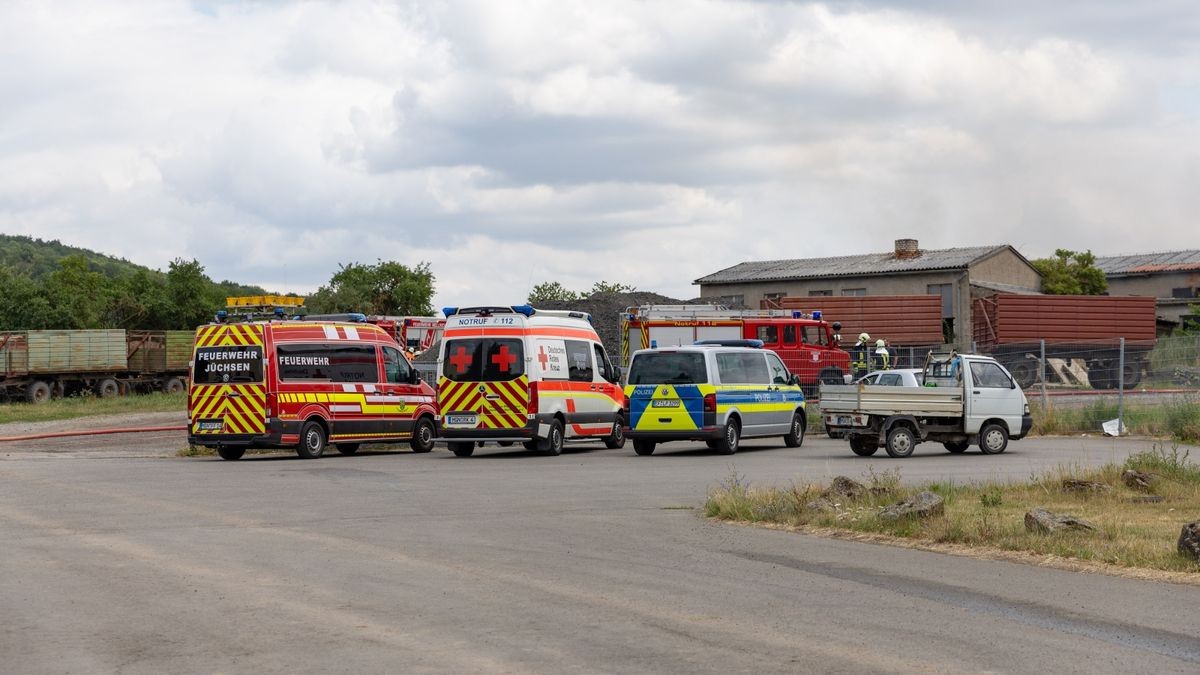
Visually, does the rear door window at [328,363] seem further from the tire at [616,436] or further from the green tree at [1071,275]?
the green tree at [1071,275]

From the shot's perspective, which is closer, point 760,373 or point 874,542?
point 874,542

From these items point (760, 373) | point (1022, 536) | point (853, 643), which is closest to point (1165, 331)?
point (760, 373)

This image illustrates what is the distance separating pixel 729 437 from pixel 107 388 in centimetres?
3315

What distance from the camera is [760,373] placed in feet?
87.0

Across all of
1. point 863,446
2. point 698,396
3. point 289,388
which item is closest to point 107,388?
point 289,388

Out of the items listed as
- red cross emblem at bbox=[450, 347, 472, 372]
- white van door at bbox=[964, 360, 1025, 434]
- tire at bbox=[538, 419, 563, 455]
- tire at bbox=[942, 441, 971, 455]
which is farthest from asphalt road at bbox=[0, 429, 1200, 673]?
tire at bbox=[942, 441, 971, 455]

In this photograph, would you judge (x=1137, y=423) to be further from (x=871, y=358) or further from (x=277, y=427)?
(x=277, y=427)

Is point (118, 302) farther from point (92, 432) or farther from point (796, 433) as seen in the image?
point (796, 433)

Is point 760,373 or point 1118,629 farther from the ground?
point 760,373

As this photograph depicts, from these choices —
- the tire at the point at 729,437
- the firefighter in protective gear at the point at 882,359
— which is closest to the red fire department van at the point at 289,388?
the tire at the point at 729,437

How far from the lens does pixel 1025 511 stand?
14422 mm

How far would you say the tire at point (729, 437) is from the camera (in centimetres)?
2539

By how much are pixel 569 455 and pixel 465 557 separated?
1484 cm

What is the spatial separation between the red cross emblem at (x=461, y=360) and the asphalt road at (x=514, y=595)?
8.07 meters
